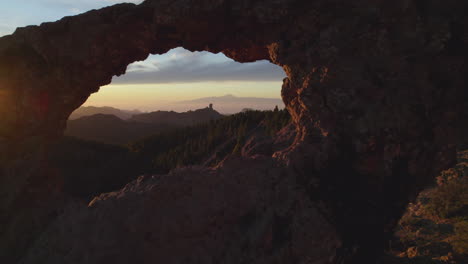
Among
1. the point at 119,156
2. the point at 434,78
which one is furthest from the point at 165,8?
the point at 119,156

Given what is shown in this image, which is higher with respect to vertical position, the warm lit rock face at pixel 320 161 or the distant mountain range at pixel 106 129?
the warm lit rock face at pixel 320 161

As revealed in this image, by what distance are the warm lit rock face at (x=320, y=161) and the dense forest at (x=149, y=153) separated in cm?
2747

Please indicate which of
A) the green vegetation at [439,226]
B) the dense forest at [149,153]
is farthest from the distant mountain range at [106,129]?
the green vegetation at [439,226]

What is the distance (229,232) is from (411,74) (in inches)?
205

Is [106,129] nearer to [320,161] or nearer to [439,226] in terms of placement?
[439,226]

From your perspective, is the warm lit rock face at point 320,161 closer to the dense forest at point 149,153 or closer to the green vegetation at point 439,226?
the green vegetation at point 439,226

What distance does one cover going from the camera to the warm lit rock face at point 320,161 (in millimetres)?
5680

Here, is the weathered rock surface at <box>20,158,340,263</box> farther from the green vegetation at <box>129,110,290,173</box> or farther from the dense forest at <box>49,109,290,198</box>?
the dense forest at <box>49,109,290,198</box>

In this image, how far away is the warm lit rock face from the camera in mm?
5680

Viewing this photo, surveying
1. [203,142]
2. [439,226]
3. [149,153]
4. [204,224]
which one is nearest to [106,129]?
[149,153]

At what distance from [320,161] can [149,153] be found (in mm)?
53718

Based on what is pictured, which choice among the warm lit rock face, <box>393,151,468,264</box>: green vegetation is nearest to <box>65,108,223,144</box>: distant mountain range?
<box>393,151,468,264</box>: green vegetation

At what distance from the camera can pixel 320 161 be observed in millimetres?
5988

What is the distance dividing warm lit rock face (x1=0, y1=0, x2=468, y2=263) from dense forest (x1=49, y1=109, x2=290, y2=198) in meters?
27.5
